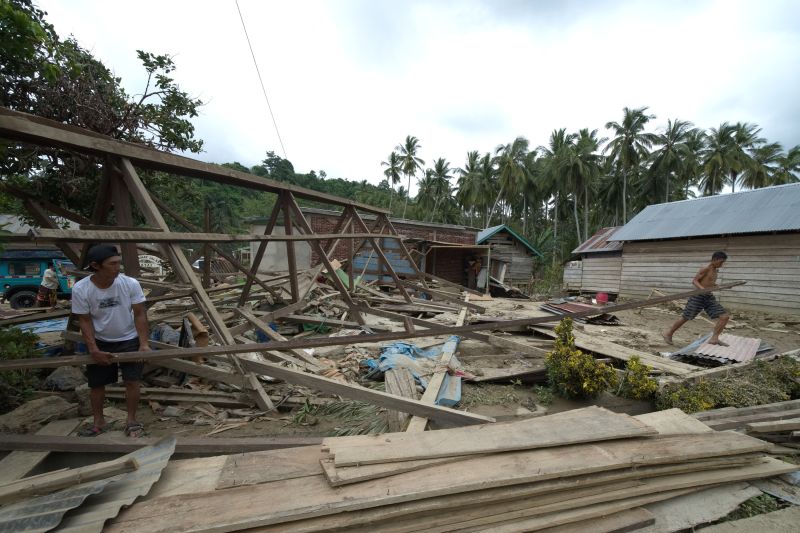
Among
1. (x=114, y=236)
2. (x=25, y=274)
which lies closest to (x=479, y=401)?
(x=114, y=236)

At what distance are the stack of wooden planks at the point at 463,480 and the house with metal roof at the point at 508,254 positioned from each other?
18.2 meters

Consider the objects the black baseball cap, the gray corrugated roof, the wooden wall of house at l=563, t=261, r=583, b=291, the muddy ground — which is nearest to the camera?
the black baseball cap

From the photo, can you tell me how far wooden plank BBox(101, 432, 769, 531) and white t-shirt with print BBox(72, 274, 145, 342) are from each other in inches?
75.6

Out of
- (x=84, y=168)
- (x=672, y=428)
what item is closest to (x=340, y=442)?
(x=672, y=428)

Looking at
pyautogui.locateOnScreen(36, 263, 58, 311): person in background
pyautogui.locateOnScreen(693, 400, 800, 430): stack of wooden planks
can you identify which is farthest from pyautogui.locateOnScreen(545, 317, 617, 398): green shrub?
pyautogui.locateOnScreen(36, 263, 58, 311): person in background

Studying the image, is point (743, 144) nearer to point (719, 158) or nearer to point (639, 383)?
point (719, 158)

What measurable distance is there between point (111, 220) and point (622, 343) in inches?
454

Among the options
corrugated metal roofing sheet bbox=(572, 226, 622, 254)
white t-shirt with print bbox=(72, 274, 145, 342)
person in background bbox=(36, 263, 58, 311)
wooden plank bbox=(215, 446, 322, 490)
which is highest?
corrugated metal roofing sheet bbox=(572, 226, 622, 254)

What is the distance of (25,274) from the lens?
11.0 m

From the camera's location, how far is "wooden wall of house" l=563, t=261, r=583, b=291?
1858 cm

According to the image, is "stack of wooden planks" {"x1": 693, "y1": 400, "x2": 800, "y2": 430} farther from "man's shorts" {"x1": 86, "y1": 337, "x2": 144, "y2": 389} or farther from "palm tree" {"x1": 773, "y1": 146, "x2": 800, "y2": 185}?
"palm tree" {"x1": 773, "y1": 146, "x2": 800, "y2": 185}

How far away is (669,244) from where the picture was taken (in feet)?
46.0

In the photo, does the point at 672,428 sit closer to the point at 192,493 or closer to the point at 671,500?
the point at 671,500

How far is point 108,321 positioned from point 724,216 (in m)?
18.1
